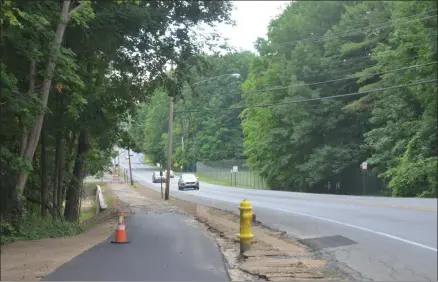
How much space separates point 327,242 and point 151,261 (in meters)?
4.33

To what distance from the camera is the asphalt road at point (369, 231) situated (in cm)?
429

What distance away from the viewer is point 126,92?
614 inches

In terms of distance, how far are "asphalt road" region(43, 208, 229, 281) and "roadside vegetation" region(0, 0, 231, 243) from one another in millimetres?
2352

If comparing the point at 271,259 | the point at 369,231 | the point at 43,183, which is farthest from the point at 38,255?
the point at 43,183

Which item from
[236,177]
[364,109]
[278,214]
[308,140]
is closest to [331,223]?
[278,214]

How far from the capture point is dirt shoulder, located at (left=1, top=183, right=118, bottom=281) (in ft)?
23.5

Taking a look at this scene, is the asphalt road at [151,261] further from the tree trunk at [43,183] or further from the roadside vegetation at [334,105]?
the tree trunk at [43,183]

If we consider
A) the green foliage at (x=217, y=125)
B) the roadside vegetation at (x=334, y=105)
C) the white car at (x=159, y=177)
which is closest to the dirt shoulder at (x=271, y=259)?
the roadside vegetation at (x=334, y=105)

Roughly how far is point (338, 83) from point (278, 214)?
29.9 feet

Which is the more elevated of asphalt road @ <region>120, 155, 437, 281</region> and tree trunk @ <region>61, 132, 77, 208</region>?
tree trunk @ <region>61, 132, 77, 208</region>

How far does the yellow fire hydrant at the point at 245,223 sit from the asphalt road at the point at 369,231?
2.68ft

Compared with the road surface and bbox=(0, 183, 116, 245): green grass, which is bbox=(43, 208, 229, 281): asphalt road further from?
bbox=(0, 183, 116, 245): green grass

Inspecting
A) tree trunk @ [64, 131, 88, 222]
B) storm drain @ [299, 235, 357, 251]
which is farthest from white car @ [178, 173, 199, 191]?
tree trunk @ [64, 131, 88, 222]

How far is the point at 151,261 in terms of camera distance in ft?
26.8
